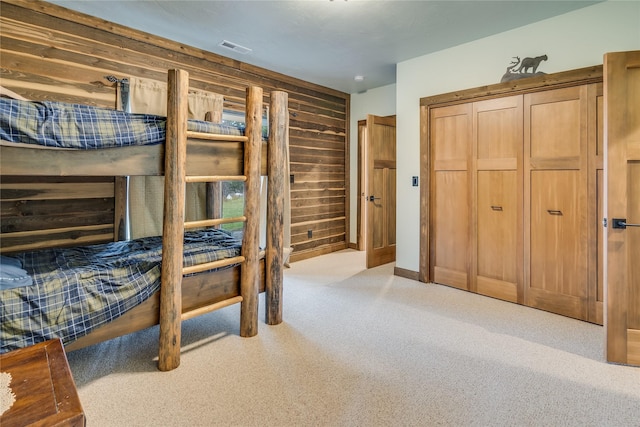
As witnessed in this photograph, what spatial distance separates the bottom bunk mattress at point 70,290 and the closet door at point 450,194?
2.44m

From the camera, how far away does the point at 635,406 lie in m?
1.85

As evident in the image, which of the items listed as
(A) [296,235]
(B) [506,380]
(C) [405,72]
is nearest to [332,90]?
(C) [405,72]

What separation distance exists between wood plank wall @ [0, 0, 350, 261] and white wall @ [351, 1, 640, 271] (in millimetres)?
1472

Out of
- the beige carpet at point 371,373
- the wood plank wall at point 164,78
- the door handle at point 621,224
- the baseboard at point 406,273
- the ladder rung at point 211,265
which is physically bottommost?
the beige carpet at point 371,373

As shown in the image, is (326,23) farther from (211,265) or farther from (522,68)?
(211,265)

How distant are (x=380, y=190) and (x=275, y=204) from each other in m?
2.37

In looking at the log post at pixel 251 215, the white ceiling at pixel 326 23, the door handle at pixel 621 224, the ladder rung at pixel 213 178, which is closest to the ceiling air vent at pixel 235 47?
the white ceiling at pixel 326 23

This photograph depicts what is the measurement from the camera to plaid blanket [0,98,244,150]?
1.68m

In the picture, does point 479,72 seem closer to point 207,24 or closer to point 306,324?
point 207,24

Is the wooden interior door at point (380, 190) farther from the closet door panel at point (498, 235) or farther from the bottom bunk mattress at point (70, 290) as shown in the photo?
the bottom bunk mattress at point (70, 290)

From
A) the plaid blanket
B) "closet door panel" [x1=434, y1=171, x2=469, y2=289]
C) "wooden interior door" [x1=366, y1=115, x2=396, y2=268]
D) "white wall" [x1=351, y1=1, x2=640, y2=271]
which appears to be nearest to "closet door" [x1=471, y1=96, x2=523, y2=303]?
"closet door panel" [x1=434, y1=171, x2=469, y2=289]

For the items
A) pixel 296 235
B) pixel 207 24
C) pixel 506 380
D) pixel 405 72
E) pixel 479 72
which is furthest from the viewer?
pixel 296 235

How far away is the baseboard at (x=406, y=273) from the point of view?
4174 millimetres

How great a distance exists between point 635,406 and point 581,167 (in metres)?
1.83
